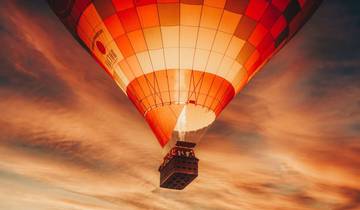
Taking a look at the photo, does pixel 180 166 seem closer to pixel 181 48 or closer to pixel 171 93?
pixel 171 93

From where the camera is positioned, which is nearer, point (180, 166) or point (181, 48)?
point (180, 166)

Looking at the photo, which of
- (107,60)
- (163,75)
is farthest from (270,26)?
(107,60)

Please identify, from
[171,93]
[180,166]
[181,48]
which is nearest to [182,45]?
[181,48]

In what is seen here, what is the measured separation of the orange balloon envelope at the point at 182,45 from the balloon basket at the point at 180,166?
2.88 ft

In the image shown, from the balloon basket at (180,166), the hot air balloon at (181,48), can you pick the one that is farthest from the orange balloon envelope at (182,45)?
the balloon basket at (180,166)

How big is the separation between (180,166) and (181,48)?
3.00m

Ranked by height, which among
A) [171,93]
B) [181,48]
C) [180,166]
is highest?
[181,48]

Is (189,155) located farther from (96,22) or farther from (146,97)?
(96,22)

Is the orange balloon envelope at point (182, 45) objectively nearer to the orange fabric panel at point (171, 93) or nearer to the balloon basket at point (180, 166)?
the orange fabric panel at point (171, 93)

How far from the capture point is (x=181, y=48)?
33.4 feet

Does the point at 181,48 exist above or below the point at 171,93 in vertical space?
above

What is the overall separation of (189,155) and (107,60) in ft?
12.1

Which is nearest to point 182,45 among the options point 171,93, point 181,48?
point 181,48

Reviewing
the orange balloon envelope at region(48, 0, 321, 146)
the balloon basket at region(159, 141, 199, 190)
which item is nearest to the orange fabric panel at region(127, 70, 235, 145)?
the orange balloon envelope at region(48, 0, 321, 146)
